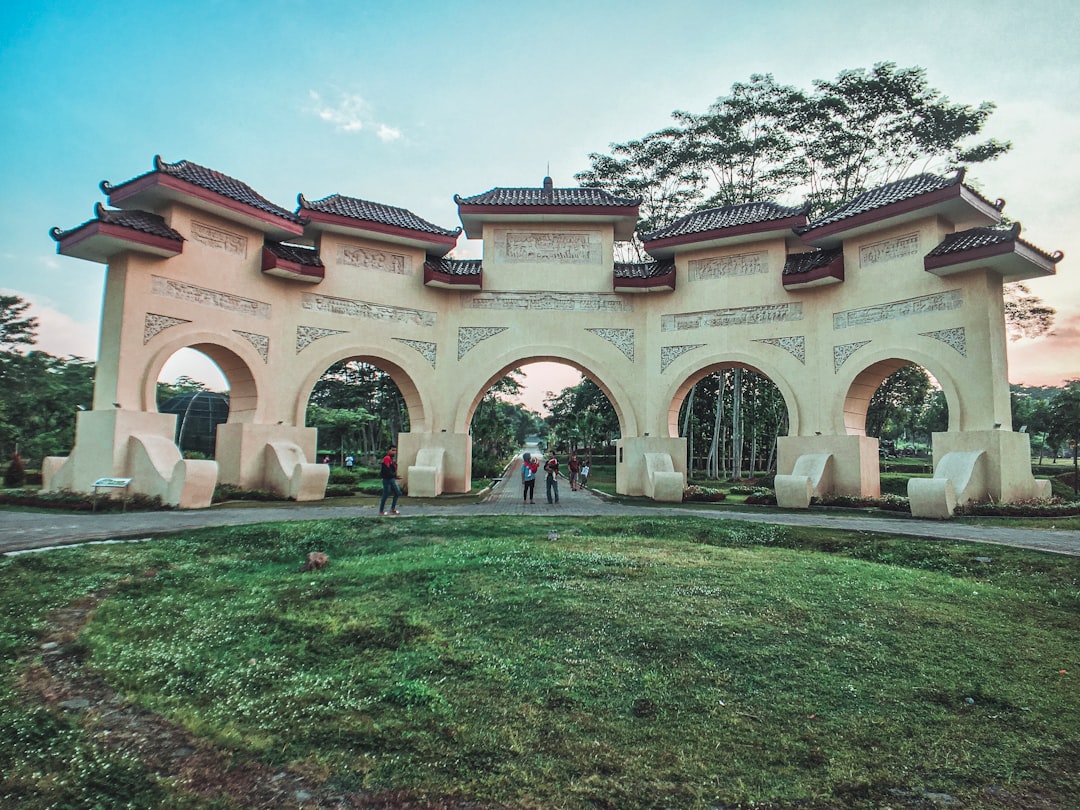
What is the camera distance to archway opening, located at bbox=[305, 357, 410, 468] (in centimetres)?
2908

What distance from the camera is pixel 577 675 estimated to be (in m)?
3.47

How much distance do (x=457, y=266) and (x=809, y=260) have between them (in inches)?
327

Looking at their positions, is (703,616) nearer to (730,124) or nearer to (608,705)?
(608,705)

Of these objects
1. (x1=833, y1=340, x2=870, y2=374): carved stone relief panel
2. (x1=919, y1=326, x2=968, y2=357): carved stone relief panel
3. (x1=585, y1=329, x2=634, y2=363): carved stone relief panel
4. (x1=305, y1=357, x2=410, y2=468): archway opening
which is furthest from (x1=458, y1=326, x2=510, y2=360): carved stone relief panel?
(x1=305, y1=357, x2=410, y2=468): archway opening

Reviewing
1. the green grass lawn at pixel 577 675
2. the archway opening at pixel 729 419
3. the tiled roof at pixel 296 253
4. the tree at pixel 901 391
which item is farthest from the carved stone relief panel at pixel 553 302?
the tree at pixel 901 391

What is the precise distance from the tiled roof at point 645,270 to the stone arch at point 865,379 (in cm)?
478

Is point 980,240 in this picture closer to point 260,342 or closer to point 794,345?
point 794,345

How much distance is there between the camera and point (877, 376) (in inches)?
520

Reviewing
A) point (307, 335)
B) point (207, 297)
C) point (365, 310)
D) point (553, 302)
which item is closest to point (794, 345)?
point (553, 302)

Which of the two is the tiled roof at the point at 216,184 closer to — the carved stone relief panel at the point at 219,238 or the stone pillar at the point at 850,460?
the carved stone relief panel at the point at 219,238

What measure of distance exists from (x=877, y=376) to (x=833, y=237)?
3146 mm

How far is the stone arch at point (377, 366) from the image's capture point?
13789 millimetres

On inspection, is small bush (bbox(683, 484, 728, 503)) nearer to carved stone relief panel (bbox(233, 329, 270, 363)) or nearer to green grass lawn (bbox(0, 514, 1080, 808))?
green grass lawn (bbox(0, 514, 1080, 808))

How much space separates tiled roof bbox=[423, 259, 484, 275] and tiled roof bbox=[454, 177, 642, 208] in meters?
1.47
